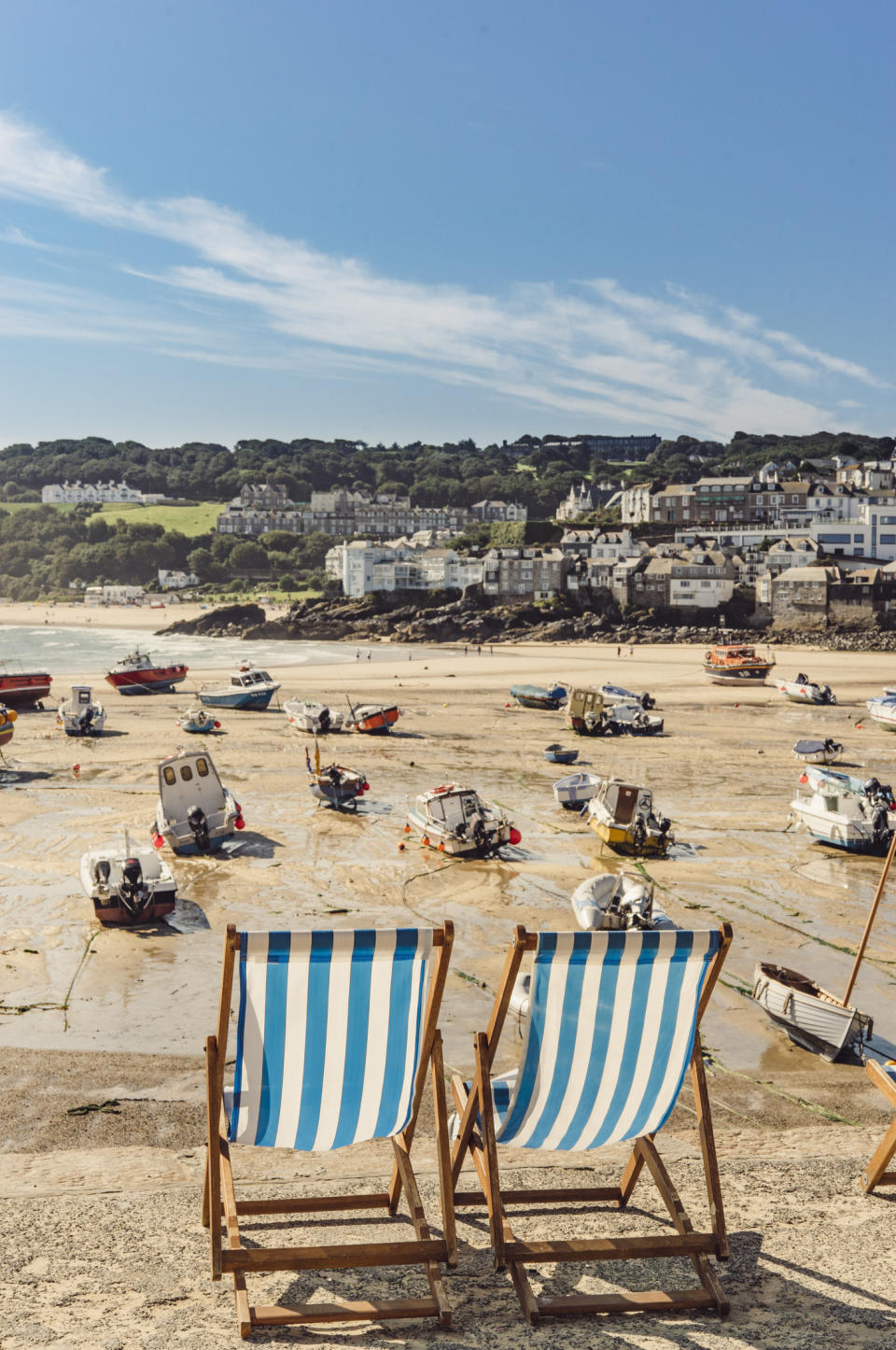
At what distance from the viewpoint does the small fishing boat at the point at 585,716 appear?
35656 millimetres

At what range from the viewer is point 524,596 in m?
94.0

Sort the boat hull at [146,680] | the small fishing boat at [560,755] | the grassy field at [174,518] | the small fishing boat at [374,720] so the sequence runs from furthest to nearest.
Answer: the grassy field at [174,518] < the boat hull at [146,680] < the small fishing boat at [374,720] < the small fishing boat at [560,755]

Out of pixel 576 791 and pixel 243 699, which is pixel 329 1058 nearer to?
pixel 576 791

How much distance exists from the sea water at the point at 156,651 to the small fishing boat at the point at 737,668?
22.9m

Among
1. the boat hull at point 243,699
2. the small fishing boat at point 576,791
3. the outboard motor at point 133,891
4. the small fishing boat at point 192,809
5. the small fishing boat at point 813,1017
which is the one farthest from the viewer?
the boat hull at point 243,699

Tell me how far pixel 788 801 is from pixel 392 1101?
20776 mm

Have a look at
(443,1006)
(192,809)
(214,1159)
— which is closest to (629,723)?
(192,809)

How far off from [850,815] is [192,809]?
12.9 metres

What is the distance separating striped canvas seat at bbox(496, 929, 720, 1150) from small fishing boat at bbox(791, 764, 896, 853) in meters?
15.6

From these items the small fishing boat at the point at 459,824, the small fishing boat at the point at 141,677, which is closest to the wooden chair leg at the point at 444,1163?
the small fishing boat at the point at 459,824

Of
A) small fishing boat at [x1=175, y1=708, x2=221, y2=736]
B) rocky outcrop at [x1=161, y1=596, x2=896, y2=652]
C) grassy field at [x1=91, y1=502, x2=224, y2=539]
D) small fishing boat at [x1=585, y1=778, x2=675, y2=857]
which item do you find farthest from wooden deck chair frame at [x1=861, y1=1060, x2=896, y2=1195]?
grassy field at [x1=91, y1=502, x2=224, y2=539]

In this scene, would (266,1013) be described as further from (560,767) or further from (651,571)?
(651,571)

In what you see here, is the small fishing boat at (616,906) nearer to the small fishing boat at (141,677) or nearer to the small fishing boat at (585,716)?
the small fishing boat at (585,716)

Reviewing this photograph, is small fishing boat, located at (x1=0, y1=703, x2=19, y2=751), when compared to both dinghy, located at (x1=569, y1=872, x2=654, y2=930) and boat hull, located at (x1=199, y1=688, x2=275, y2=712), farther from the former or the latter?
dinghy, located at (x1=569, y1=872, x2=654, y2=930)
